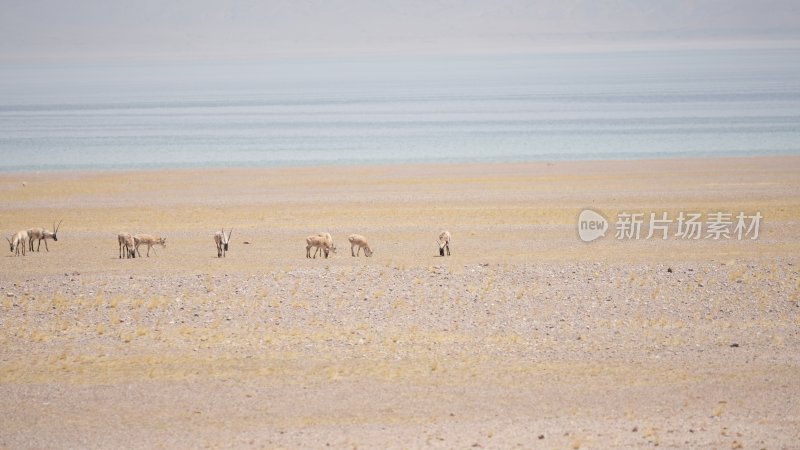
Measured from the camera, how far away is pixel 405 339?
61.5ft

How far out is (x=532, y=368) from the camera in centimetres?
1703

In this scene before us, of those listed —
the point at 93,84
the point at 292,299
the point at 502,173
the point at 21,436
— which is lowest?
the point at 21,436

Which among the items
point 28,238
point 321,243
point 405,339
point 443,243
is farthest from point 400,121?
point 405,339

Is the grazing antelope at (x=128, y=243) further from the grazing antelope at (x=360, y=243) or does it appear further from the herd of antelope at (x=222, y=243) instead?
the grazing antelope at (x=360, y=243)

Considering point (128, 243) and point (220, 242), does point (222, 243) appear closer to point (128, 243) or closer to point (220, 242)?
point (220, 242)

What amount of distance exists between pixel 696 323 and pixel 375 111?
81.6 metres

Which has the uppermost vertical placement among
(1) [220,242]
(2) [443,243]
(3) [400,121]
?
(3) [400,121]

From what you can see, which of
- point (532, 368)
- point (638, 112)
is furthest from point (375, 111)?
point (532, 368)

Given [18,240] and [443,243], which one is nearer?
[443,243]

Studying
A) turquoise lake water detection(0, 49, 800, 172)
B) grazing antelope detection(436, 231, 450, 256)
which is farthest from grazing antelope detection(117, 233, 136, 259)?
turquoise lake water detection(0, 49, 800, 172)

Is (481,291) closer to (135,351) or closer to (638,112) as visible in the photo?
(135,351)

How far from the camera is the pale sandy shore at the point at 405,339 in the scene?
573 inches

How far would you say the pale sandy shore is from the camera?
14.6 meters

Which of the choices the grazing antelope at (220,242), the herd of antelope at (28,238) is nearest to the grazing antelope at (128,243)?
the grazing antelope at (220,242)
